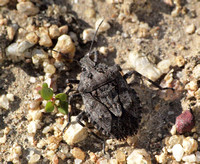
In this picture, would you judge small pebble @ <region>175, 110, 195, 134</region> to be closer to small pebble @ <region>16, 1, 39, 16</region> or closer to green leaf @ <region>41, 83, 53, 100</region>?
green leaf @ <region>41, 83, 53, 100</region>

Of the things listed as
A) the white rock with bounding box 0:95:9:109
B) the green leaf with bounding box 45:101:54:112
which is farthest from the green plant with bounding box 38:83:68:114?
the white rock with bounding box 0:95:9:109

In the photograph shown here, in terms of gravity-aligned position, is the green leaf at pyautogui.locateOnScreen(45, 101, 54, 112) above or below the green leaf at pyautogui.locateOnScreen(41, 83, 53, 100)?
below

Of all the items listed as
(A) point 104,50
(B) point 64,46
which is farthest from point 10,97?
(A) point 104,50

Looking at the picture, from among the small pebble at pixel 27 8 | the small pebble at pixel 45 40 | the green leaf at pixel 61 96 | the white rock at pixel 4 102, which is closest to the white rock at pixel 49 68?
the small pebble at pixel 45 40

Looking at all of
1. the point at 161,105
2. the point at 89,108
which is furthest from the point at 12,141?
the point at 161,105

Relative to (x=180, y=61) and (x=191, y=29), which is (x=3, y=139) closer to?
(x=180, y=61)

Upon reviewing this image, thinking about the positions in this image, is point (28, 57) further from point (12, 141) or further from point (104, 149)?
point (104, 149)

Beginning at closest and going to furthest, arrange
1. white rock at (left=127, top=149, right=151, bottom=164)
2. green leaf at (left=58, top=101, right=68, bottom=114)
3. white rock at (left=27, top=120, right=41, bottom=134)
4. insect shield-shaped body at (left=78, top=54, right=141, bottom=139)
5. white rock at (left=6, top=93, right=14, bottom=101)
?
white rock at (left=127, top=149, right=151, bottom=164) < insect shield-shaped body at (left=78, top=54, right=141, bottom=139) < white rock at (left=27, top=120, right=41, bottom=134) < green leaf at (left=58, top=101, right=68, bottom=114) < white rock at (left=6, top=93, right=14, bottom=101)
